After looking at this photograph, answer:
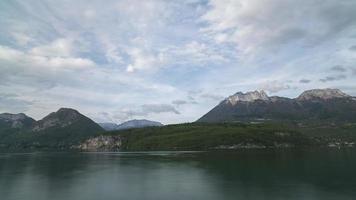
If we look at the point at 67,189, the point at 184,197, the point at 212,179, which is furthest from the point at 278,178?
the point at 67,189

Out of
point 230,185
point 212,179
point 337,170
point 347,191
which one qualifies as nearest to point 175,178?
point 212,179

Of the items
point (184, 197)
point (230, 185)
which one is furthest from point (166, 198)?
point (230, 185)

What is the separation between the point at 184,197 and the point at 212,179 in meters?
28.4

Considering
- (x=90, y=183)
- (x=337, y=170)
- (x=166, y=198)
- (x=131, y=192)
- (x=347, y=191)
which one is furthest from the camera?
(x=337, y=170)

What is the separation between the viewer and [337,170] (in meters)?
108

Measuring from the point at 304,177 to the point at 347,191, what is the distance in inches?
915

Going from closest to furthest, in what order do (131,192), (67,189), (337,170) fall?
(131,192)
(67,189)
(337,170)

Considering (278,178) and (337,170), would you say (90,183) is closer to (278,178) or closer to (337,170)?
(278,178)

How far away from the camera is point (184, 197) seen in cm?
6681

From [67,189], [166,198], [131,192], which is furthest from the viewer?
[67,189]

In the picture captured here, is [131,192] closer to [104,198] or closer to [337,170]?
[104,198]

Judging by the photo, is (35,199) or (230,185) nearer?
(35,199)

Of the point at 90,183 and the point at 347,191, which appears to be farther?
the point at 90,183

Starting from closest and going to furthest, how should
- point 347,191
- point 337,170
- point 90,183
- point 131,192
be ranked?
point 347,191 < point 131,192 < point 90,183 < point 337,170
